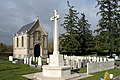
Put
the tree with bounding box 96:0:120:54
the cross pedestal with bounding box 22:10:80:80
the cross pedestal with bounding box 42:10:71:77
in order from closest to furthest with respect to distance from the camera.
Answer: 1. the cross pedestal with bounding box 22:10:80:80
2. the cross pedestal with bounding box 42:10:71:77
3. the tree with bounding box 96:0:120:54

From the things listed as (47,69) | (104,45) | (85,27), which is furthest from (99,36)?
(47,69)

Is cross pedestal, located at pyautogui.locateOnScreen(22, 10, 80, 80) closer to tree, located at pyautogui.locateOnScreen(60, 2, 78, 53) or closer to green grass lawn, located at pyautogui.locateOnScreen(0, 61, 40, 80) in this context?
green grass lawn, located at pyautogui.locateOnScreen(0, 61, 40, 80)

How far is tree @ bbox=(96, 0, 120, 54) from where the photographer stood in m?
41.1

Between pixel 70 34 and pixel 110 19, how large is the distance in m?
10.3

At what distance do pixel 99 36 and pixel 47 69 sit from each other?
25.9 meters

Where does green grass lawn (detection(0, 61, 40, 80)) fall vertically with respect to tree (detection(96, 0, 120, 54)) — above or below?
below

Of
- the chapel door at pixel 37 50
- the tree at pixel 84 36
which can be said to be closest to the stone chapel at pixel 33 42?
the chapel door at pixel 37 50

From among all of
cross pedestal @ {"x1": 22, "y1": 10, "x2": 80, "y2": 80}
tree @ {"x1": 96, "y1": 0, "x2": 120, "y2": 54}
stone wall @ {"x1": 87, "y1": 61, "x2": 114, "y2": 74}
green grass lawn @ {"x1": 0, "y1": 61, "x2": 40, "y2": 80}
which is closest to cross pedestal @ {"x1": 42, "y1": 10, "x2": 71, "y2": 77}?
cross pedestal @ {"x1": 22, "y1": 10, "x2": 80, "y2": 80}

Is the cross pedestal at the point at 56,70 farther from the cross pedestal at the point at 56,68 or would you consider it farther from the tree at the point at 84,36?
the tree at the point at 84,36

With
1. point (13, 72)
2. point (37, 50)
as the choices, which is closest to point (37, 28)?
point (37, 50)

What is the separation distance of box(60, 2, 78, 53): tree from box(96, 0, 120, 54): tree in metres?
7.69

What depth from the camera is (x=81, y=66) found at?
25.2 m

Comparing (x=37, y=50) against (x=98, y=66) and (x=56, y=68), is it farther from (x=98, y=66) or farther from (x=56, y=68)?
(x=56, y=68)

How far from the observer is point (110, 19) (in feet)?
136
